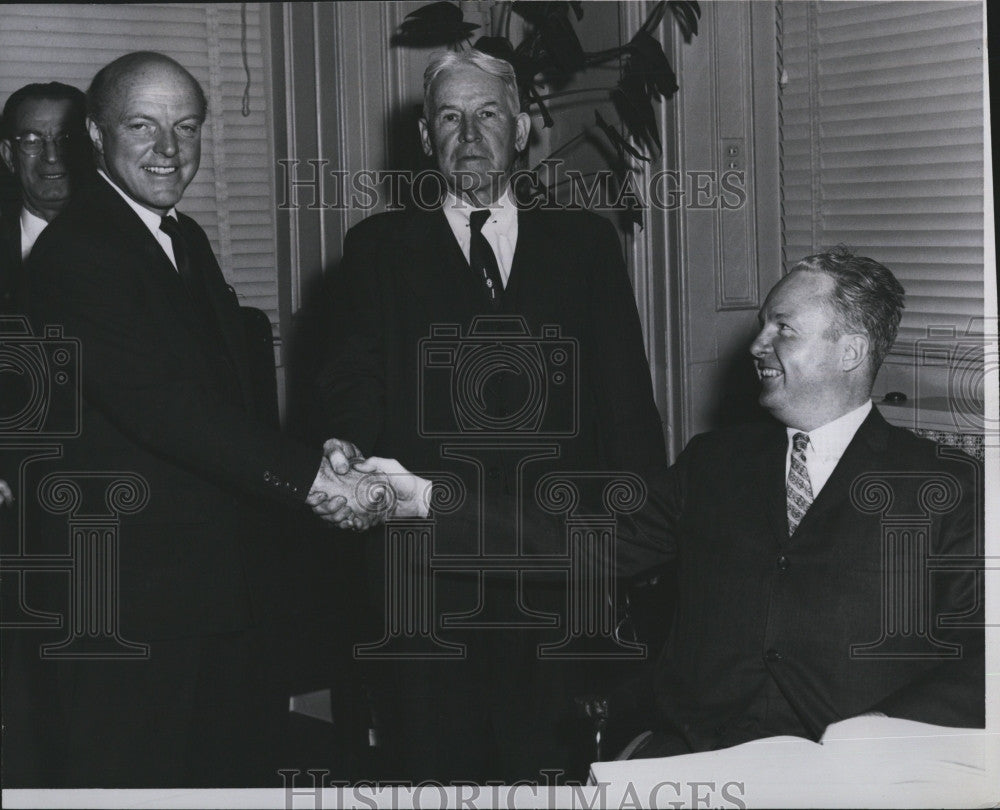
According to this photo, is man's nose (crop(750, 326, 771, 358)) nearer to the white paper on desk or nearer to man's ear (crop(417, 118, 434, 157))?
the white paper on desk

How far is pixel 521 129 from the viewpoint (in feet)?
10.5

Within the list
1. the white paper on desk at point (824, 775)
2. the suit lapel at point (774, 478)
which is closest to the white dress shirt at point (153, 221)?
the suit lapel at point (774, 478)

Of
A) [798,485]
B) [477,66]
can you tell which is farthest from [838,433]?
[477,66]

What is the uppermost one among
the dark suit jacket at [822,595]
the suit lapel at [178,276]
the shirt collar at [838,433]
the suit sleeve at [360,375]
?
the suit lapel at [178,276]

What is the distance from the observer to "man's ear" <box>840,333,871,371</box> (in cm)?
244

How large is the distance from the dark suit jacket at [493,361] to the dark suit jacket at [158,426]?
236mm

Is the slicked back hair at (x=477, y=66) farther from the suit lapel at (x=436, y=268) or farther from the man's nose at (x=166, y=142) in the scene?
the man's nose at (x=166, y=142)

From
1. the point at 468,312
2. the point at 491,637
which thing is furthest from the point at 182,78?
the point at 491,637

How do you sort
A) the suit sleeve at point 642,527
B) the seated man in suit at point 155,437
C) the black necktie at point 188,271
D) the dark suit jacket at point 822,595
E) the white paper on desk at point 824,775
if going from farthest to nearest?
the black necktie at point 188,271, the seated man in suit at point 155,437, the suit sleeve at point 642,527, the dark suit jacket at point 822,595, the white paper on desk at point 824,775

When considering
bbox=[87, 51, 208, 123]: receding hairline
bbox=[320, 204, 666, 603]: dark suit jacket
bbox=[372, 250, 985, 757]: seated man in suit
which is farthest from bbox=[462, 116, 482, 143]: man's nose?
bbox=[372, 250, 985, 757]: seated man in suit

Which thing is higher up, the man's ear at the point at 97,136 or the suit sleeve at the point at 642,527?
the man's ear at the point at 97,136

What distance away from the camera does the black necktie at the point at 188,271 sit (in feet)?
9.88

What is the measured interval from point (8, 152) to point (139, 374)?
3.78 ft

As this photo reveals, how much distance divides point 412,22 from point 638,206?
3.05 feet
